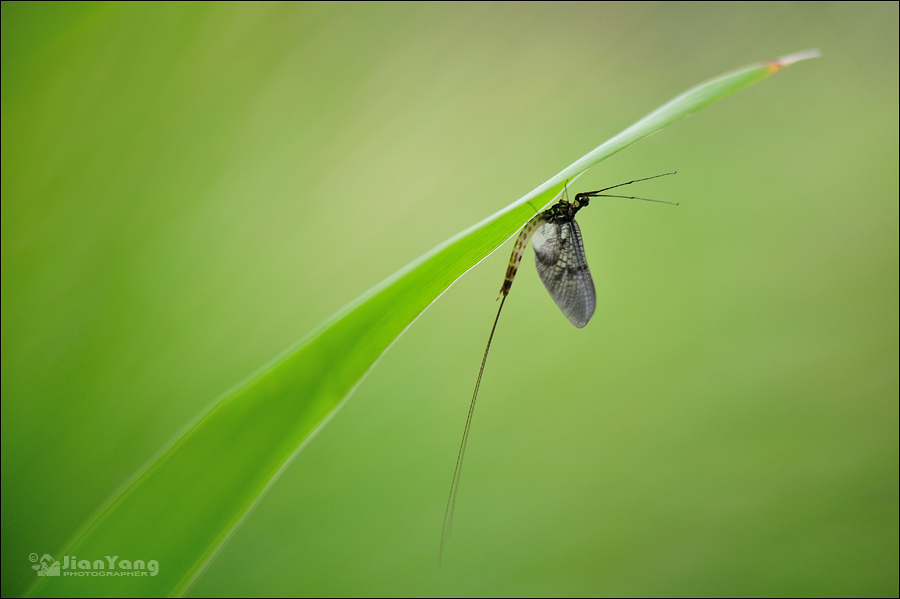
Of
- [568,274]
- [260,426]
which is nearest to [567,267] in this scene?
[568,274]

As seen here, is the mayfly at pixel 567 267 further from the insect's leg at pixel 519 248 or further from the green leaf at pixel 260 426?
the green leaf at pixel 260 426

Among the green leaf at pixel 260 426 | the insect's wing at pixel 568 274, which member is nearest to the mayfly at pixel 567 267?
the insect's wing at pixel 568 274

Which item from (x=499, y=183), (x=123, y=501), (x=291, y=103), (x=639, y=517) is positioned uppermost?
A: (x=291, y=103)

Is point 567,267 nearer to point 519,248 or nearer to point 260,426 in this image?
point 519,248

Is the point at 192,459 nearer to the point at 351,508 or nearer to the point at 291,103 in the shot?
the point at 351,508

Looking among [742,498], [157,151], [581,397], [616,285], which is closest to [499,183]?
[616,285]

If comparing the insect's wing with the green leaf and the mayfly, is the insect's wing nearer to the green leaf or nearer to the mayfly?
the mayfly
